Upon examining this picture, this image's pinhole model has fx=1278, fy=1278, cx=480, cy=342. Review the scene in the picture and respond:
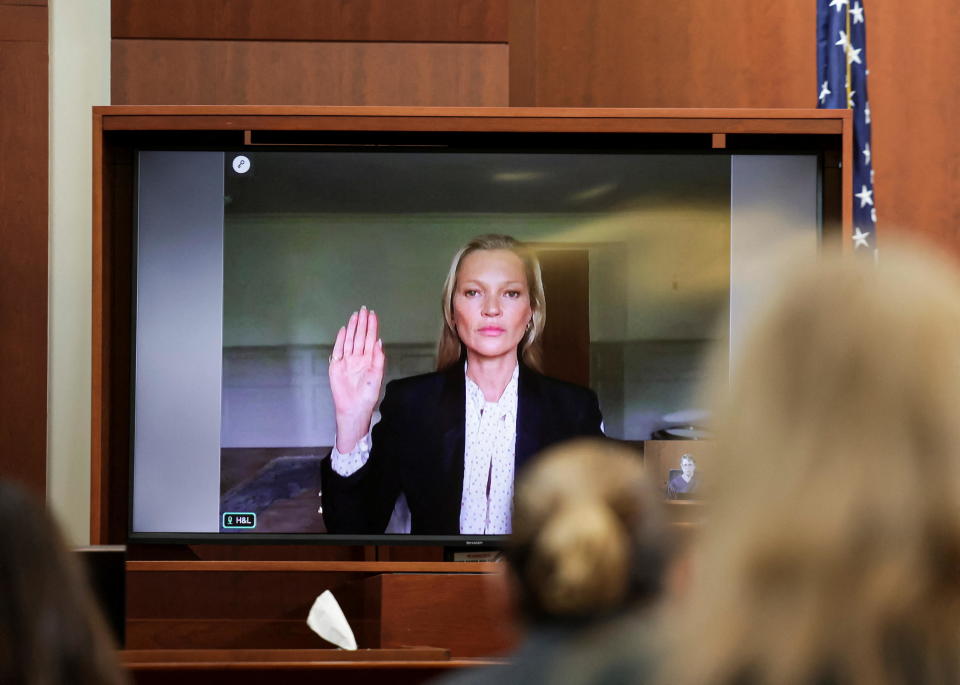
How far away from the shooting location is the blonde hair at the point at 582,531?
3.24 feet

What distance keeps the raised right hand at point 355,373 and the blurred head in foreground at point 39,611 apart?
10.0ft

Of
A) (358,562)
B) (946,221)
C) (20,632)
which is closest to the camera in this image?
(20,632)

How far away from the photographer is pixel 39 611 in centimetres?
118

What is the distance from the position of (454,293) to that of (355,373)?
427 mm

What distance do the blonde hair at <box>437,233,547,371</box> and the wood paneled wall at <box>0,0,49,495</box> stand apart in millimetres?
1463

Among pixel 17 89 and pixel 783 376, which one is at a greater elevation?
pixel 17 89

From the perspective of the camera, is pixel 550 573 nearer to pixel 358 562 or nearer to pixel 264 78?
pixel 358 562

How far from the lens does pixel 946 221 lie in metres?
5.04

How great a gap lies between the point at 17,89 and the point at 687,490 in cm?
273

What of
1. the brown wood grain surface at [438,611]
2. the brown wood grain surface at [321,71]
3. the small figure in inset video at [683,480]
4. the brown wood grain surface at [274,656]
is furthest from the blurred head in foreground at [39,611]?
the brown wood grain surface at [321,71]

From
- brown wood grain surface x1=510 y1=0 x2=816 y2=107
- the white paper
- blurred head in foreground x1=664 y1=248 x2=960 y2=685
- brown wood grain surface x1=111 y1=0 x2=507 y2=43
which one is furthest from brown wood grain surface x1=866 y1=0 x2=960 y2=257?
blurred head in foreground x1=664 y1=248 x2=960 y2=685

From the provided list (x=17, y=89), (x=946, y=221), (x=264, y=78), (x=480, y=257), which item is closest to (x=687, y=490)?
(x=480, y=257)

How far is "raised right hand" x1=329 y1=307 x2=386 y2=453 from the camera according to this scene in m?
4.27

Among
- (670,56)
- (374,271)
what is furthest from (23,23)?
(670,56)
